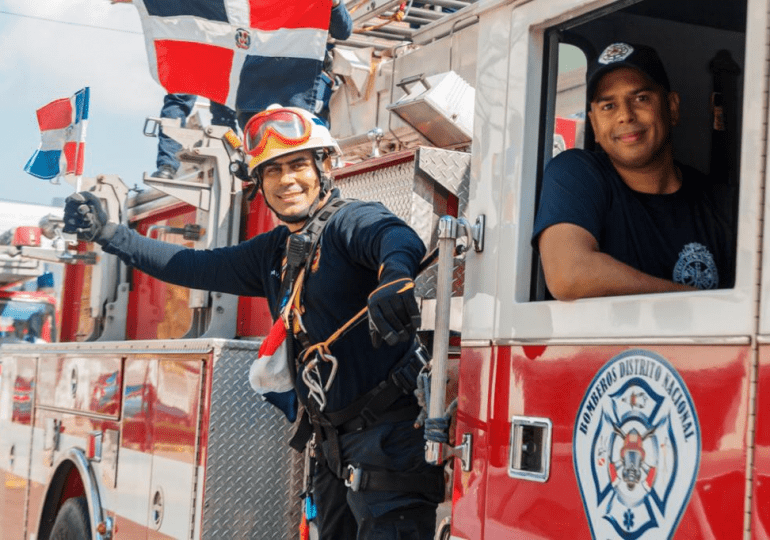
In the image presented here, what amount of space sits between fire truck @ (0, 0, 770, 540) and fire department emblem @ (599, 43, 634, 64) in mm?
105

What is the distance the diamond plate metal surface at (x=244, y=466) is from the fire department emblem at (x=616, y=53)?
199cm

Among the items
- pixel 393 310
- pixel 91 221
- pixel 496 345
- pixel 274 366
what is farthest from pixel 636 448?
pixel 91 221

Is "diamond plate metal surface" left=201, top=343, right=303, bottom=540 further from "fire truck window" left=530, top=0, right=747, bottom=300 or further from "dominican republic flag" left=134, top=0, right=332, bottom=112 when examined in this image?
"fire truck window" left=530, top=0, right=747, bottom=300

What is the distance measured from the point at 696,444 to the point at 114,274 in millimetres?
4671

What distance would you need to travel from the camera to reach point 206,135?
16.6 feet

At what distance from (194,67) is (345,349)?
231cm

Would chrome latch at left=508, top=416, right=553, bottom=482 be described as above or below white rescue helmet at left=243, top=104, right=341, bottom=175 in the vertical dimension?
below

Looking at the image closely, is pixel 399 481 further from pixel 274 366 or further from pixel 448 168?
pixel 448 168

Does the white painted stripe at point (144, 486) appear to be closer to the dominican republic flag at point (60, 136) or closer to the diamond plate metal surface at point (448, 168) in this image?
the diamond plate metal surface at point (448, 168)

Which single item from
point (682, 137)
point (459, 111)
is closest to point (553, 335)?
point (682, 137)

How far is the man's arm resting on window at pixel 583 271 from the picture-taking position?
7.19 ft

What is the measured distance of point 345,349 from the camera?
11.0ft

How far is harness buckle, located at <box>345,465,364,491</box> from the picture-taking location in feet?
10.6

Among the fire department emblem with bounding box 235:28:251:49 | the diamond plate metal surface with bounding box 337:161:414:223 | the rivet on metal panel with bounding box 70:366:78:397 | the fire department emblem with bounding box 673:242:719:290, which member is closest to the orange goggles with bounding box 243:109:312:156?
the diamond plate metal surface with bounding box 337:161:414:223
